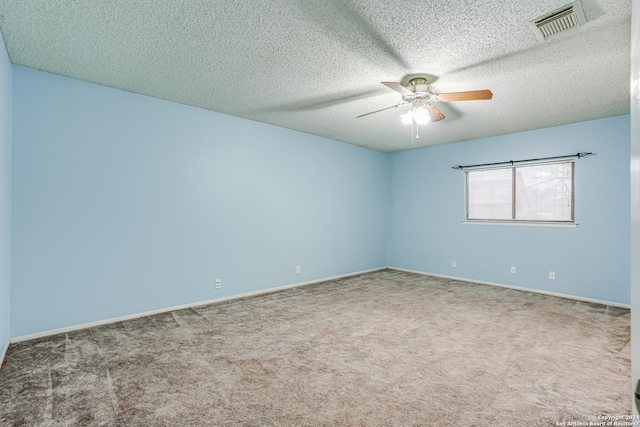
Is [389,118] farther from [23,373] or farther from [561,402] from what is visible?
[23,373]

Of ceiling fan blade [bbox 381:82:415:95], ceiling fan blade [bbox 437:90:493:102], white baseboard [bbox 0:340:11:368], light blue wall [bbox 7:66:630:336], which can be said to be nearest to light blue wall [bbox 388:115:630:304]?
light blue wall [bbox 7:66:630:336]

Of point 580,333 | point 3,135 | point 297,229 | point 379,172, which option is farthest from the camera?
point 379,172

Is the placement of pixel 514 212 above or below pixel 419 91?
below

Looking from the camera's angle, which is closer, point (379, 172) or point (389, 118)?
point (389, 118)

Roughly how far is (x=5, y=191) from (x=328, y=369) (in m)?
3.11

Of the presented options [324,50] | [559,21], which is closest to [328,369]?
[324,50]

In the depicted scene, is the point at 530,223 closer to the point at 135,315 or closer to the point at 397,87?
the point at 397,87

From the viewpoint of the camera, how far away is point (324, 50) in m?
2.71

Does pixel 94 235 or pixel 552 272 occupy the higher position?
pixel 94 235

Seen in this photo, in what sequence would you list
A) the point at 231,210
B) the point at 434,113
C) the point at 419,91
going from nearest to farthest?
1. the point at 419,91
2. the point at 434,113
3. the point at 231,210

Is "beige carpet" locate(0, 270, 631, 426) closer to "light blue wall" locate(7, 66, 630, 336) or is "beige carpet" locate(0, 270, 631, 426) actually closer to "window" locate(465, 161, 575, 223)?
"light blue wall" locate(7, 66, 630, 336)

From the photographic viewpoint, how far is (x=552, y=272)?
4934mm

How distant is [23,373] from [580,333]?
500 centimetres

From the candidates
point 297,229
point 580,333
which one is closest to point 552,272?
point 580,333
